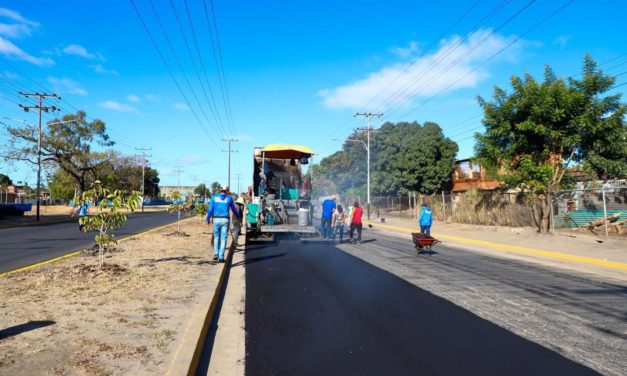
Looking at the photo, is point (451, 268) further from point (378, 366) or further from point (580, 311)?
point (378, 366)

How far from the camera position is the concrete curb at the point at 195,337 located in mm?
3727

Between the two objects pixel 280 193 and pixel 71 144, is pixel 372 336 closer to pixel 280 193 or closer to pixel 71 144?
pixel 280 193

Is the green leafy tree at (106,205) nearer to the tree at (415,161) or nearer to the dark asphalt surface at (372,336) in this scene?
the dark asphalt surface at (372,336)

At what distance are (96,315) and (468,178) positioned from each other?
37.6 meters

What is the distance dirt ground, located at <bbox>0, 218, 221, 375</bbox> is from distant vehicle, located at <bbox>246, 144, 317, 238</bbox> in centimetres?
536

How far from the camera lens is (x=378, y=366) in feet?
13.4

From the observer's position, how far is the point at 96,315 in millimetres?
5258

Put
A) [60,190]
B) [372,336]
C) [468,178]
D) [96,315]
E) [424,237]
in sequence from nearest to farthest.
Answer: [372,336]
[96,315]
[424,237]
[468,178]
[60,190]

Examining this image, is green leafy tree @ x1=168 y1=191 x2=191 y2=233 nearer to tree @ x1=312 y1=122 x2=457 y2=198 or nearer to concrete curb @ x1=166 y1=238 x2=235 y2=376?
concrete curb @ x1=166 y1=238 x2=235 y2=376

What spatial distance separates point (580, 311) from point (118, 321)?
20.4 feet

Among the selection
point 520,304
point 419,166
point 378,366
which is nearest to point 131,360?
point 378,366

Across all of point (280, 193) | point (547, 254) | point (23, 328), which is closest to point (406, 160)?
point (280, 193)

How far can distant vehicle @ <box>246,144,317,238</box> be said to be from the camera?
14.8 m

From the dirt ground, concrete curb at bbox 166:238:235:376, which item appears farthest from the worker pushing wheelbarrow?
concrete curb at bbox 166:238:235:376
